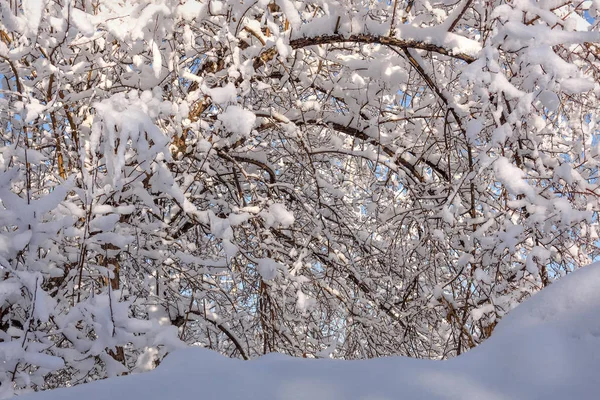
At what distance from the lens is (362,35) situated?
3.21m

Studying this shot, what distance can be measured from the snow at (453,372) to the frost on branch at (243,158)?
1102mm

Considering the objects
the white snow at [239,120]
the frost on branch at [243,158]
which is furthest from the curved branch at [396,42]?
the white snow at [239,120]

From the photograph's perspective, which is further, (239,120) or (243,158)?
(243,158)

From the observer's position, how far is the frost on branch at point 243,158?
2.35 metres

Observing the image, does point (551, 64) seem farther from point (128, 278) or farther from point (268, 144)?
point (128, 278)

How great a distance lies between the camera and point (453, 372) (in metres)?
1.17

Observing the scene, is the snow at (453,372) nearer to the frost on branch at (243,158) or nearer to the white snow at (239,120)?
the frost on branch at (243,158)

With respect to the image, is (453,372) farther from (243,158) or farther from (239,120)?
(243,158)

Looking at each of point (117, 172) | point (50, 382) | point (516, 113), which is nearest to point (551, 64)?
point (516, 113)

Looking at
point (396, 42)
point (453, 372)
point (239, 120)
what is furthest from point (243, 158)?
point (453, 372)

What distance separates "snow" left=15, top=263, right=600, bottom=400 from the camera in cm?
108

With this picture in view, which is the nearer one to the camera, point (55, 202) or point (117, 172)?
point (117, 172)

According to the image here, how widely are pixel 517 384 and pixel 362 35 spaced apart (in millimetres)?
2526

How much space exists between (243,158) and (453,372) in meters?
3.15
